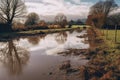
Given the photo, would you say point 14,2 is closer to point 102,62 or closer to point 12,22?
point 12,22

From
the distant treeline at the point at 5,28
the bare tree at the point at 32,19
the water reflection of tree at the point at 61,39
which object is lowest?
the water reflection of tree at the point at 61,39

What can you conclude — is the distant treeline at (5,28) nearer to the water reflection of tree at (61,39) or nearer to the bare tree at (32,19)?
the water reflection of tree at (61,39)

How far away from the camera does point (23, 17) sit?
62750mm

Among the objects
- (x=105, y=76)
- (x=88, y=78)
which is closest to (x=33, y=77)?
(x=88, y=78)

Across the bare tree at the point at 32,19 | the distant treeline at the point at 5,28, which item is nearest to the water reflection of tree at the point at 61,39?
the distant treeline at the point at 5,28

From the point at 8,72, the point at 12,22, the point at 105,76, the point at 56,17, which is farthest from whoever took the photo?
the point at 56,17

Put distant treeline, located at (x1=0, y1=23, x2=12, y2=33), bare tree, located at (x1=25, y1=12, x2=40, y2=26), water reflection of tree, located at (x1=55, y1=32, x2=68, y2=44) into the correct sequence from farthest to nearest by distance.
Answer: bare tree, located at (x1=25, y1=12, x2=40, y2=26) → distant treeline, located at (x1=0, y1=23, x2=12, y2=33) → water reflection of tree, located at (x1=55, y1=32, x2=68, y2=44)

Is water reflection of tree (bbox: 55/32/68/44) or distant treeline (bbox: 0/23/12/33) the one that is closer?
water reflection of tree (bbox: 55/32/68/44)

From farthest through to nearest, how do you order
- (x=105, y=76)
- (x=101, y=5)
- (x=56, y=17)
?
1. (x=56, y=17)
2. (x=101, y=5)
3. (x=105, y=76)

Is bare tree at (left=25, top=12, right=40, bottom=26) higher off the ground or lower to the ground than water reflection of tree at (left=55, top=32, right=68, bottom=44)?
higher

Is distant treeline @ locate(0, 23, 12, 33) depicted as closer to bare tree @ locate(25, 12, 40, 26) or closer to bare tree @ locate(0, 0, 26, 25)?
bare tree @ locate(0, 0, 26, 25)

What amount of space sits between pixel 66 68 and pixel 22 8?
166ft

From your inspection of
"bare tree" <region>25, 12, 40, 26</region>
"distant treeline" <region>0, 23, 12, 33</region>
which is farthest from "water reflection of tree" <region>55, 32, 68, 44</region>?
"bare tree" <region>25, 12, 40, 26</region>

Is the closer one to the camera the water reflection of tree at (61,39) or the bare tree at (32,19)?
the water reflection of tree at (61,39)
